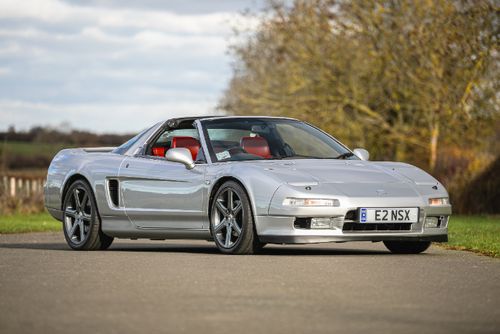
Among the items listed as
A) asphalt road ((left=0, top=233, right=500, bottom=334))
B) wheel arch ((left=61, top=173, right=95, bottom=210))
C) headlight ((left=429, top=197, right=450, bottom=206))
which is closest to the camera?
asphalt road ((left=0, top=233, right=500, bottom=334))

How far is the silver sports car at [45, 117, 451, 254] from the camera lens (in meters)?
11.7

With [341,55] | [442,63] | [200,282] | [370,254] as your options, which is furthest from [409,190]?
[341,55]

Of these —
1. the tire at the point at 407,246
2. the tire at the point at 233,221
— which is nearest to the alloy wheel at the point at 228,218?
the tire at the point at 233,221

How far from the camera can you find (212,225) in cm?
1239

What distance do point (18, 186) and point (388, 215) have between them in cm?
2118

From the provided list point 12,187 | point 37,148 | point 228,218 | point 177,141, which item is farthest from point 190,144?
point 37,148

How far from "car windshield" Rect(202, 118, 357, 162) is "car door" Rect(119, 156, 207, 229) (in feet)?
1.27

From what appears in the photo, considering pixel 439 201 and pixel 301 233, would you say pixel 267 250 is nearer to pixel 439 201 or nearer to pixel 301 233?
pixel 301 233

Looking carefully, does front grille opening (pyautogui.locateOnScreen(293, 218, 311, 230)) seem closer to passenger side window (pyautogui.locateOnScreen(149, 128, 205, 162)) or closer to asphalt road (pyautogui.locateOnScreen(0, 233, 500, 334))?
asphalt road (pyautogui.locateOnScreen(0, 233, 500, 334))

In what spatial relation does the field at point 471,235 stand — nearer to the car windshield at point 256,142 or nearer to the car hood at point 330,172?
the car hood at point 330,172

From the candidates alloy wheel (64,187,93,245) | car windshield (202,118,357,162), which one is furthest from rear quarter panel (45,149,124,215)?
car windshield (202,118,357,162)

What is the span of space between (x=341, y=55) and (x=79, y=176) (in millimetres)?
23395

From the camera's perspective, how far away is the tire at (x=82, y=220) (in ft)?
45.7

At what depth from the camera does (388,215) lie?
11852 mm
